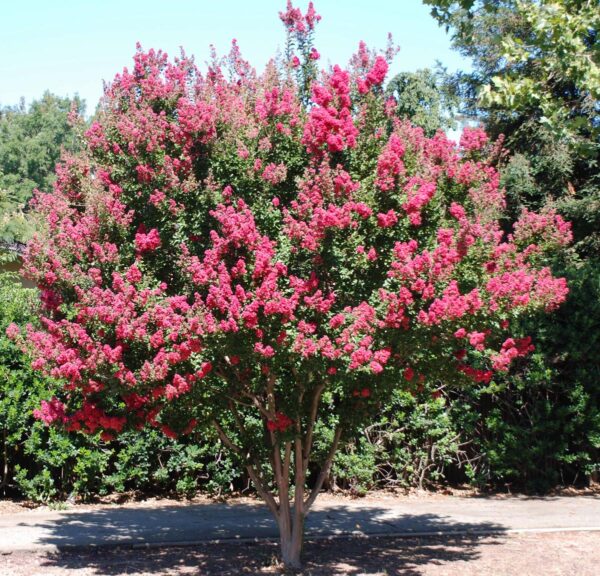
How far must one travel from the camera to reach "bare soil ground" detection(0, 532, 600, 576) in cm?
652

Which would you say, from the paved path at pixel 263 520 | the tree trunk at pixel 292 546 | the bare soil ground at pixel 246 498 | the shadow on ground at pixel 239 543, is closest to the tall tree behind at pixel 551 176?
the bare soil ground at pixel 246 498

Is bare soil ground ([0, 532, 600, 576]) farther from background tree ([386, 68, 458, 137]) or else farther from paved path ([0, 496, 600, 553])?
A: background tree ([386, 68, 458, 137])

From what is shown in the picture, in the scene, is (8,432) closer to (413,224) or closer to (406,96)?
(413,224)

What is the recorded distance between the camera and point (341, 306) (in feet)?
A: 18.9

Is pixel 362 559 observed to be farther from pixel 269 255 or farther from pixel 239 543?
pixel 269 255

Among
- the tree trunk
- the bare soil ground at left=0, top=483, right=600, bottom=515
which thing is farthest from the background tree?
the tree trunk

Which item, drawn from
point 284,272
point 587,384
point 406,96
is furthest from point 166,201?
point 406,96

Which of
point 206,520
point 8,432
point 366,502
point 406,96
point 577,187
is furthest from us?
point 577,187

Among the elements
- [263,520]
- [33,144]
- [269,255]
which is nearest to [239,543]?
[263,520]

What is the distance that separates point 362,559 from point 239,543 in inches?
51.8

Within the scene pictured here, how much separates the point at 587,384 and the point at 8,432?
7.38 meters

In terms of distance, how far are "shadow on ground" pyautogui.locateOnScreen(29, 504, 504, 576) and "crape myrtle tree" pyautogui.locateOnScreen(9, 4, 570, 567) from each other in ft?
2.12

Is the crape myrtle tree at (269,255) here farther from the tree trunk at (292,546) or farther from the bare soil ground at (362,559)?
the bare soil ground at (362,559)

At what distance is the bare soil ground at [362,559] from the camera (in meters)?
6.52
